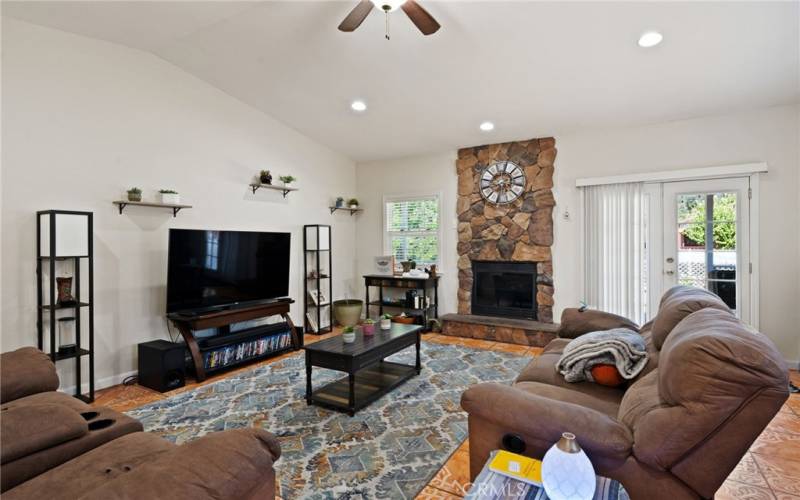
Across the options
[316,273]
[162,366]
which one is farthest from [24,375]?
[316,273]

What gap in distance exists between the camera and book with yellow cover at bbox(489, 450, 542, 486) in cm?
131

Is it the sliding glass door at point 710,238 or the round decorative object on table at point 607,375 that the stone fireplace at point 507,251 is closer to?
the sliding glass door at point 710,238

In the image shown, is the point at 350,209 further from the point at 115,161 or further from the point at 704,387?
the point at 704,387

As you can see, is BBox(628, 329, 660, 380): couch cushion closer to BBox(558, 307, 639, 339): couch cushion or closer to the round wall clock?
BBox(558, 307, 639, 339): couch cushion

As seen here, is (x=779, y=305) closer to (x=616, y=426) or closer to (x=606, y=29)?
(x=606, y=29)

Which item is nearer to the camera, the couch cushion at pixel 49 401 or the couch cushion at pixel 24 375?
the couch cushion at pixel 49 401

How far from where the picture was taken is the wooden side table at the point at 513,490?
1218mm

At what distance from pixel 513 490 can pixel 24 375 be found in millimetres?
2430

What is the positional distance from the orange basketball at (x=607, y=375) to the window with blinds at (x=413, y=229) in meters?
3.88

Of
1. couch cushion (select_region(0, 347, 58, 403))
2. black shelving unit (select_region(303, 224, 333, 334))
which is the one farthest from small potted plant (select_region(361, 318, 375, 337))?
black shelving unit (select_region(303, 224, 333, 334))

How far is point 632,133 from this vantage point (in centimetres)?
468

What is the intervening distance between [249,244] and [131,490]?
3.66 metres

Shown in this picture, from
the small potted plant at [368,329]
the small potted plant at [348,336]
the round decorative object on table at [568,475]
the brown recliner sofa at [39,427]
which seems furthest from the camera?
the small potted plant at [368,329]

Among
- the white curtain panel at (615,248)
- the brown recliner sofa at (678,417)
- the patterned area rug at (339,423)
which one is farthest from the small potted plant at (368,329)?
the white curtain panel at (615,248)
